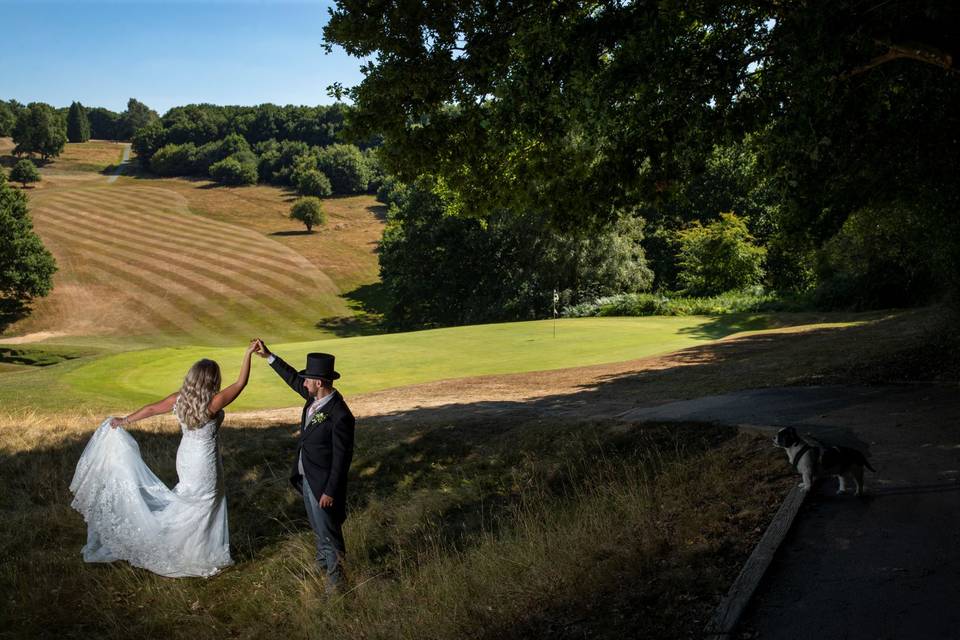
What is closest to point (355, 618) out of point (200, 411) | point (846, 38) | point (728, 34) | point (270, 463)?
point (200, 411)

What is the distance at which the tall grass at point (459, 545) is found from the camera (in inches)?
221

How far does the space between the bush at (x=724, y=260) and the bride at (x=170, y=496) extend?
43653mm

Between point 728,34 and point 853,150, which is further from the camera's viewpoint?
point 853,150

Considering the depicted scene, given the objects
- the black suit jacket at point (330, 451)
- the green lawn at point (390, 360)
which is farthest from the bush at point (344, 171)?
the black suit jacket at point (330, 451)

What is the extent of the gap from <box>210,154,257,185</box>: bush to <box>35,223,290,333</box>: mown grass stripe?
1747 inches

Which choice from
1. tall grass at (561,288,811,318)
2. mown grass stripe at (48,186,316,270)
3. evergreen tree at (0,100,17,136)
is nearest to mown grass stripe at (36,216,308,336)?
mown grass stripe at (48,186,316,270)

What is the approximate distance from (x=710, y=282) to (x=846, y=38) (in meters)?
41.1

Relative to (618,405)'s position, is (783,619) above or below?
above

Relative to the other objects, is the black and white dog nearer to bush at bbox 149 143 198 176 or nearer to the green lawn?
the green lawn

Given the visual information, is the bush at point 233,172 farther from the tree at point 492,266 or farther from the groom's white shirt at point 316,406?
the groom's white shirt at point 316,406

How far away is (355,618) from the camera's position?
6.30 meters

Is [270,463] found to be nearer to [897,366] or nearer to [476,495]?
[476,495]

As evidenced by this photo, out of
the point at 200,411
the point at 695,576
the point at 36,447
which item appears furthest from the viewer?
the point at 36,447

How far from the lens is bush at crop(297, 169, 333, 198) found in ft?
394
